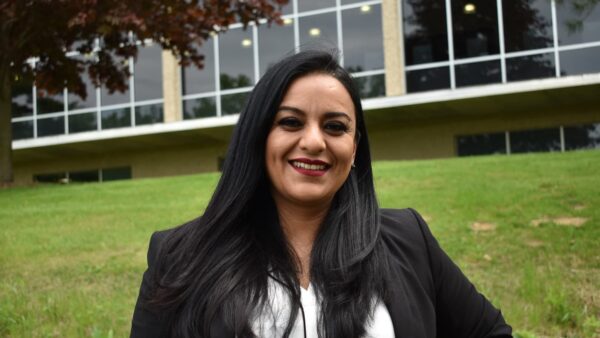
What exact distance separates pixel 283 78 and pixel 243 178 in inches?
13.8

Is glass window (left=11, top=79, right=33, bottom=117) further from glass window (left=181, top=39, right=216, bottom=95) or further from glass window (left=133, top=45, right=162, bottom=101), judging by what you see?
glass window (left=181, top=39, right=216, bottom=95)

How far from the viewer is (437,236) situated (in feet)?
22.3

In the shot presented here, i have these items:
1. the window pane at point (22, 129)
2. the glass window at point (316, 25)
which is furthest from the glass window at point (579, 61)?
the window pane at point (22, 129)

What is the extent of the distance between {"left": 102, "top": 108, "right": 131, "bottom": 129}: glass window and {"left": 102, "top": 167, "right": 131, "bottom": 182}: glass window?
1898 mm

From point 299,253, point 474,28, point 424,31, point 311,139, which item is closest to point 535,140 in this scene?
point 474,28

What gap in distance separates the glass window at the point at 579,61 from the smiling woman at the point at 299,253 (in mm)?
15888

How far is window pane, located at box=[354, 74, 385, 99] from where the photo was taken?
60.6ft

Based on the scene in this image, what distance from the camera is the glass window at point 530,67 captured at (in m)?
16.8

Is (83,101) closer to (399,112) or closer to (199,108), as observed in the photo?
(199,108)

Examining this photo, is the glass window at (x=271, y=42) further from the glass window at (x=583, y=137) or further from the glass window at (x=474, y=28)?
the glass window at (x=583, y=137)

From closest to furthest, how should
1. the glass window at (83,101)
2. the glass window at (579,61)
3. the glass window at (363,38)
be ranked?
the glass window at (579,61)
the glass window at (363,38)
the glass window at (83,101)

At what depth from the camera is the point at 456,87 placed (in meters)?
17.6

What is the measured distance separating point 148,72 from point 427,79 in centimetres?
913

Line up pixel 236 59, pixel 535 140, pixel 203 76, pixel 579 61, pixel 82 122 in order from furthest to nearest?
pixel 82 122, pixel 203 76, pixel 236 59, pixel 535 140, pixel 579 61
